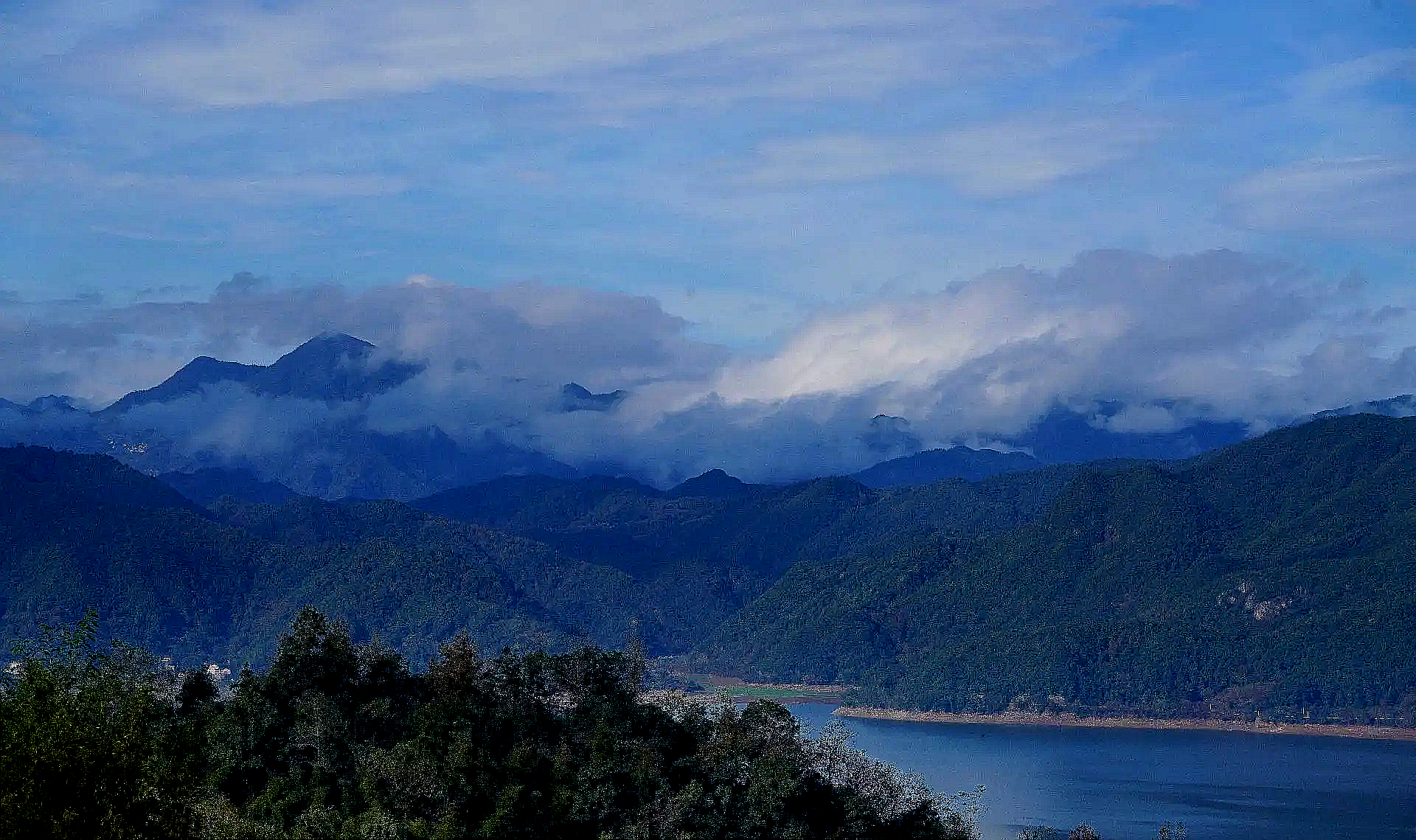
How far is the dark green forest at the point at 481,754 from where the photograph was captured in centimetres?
3838

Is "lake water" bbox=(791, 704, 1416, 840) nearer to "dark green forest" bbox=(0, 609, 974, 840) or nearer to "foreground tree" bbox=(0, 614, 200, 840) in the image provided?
"dark green forest" bbox=(0, 609, 974, 840)

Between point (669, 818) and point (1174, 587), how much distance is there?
167 metres

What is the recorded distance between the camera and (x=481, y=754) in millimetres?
A: 41500

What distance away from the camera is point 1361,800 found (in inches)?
4222

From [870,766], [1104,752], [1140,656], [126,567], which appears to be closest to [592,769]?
[870,766]

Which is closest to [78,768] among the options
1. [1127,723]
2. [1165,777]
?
[1165,777]

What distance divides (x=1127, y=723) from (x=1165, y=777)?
46039mm

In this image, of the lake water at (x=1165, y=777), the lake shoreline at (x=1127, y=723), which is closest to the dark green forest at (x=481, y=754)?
the lake water at (x=1165, y=777)

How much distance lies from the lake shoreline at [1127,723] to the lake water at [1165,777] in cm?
340

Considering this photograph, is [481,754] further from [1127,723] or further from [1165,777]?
[1127,723]

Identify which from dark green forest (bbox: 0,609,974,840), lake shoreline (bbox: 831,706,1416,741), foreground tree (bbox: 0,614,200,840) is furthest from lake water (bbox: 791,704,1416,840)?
foreground tree (bbox: 0,614,200,840)

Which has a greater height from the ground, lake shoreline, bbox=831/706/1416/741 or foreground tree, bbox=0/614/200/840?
foreground tree, bbox=0/614/200/840

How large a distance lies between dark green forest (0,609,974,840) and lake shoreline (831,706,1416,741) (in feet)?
374

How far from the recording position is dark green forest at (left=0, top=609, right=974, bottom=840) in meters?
38.4
